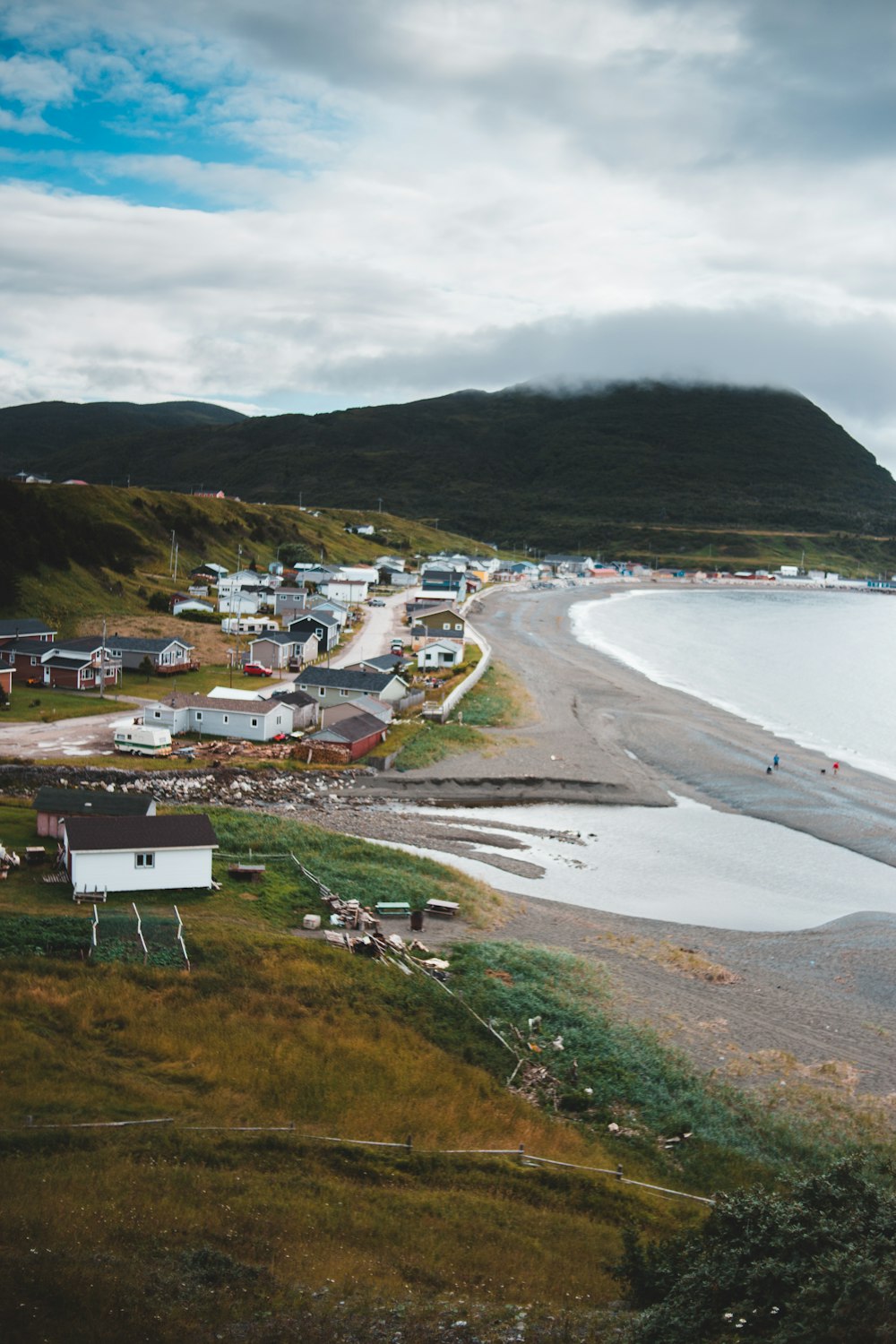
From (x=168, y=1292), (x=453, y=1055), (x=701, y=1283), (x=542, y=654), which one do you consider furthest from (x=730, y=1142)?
(x=542, y=654)

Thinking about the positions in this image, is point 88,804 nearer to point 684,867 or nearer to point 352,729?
point 352,729

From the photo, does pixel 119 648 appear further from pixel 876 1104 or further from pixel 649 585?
pixel 649 585

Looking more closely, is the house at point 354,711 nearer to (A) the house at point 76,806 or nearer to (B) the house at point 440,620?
(A) the house at point 76,806

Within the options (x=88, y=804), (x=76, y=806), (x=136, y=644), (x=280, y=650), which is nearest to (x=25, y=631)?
(x=136, y=644)

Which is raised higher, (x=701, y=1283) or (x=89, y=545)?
(x=89, y=545)

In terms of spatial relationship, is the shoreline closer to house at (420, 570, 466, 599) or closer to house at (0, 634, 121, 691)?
house at (0, 634, 121, 691)

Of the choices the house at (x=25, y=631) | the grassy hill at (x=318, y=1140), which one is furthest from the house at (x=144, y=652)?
the grassy hill at (x=318, y=1140)
